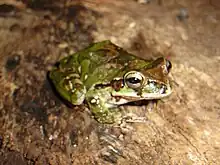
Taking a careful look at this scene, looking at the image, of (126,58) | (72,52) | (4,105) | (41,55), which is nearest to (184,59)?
(126,58)

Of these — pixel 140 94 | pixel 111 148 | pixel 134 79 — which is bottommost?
pixel 111 148

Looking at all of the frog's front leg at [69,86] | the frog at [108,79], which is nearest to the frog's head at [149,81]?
the frog at [108,79]

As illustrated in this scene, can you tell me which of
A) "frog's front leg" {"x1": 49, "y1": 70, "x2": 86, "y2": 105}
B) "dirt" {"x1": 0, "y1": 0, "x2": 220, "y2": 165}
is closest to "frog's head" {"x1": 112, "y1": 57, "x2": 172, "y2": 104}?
"dirt" {"x1": 0, "y1": 0, "x2": 220, "y2": 165}

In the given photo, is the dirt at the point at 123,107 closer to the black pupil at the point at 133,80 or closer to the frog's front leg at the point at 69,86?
the frog's front leg at the point at 69,86

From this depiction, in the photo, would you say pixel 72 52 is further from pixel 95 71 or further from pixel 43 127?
pixel 43 127

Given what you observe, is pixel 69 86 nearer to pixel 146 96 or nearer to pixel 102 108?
pixel 102 108

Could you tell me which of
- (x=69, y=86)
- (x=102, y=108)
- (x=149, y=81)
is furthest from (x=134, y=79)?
(x=69, y=86)
